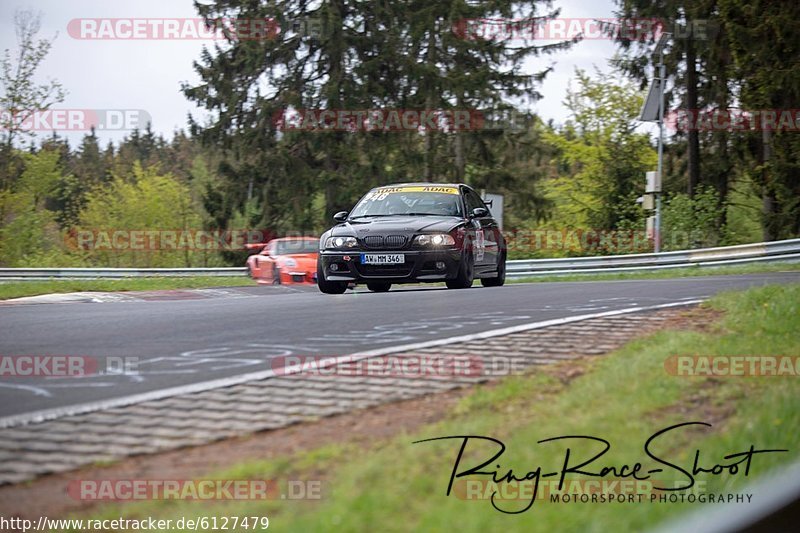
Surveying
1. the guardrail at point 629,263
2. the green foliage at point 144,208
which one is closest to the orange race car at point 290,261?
the guardrail at point 629,263

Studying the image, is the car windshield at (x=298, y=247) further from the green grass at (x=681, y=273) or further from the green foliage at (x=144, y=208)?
the green foliage at (x=144, y=208)

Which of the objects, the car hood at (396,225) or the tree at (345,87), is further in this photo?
the tree at (345,87)

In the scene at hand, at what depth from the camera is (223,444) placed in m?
4.27

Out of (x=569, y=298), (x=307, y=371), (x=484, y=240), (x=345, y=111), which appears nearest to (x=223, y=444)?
(x=307, y=371)

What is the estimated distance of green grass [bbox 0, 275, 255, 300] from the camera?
15641 millimetres

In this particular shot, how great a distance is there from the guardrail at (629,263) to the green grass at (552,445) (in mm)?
12814

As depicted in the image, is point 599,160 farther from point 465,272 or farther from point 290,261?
point 465,272

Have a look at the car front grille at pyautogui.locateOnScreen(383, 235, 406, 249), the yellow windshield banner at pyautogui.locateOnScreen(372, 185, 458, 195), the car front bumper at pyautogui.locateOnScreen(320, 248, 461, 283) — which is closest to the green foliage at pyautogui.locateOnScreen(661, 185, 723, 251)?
the yellow windshield banner at pyautogui.locateOnScreen(372, 185, 458, 195)

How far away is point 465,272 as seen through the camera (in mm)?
12398

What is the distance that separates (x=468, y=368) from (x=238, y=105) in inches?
1019

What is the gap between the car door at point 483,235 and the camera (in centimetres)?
1319

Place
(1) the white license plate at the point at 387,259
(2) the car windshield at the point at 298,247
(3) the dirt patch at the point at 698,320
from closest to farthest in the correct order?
1. (3) the dirt patch at the point at 698,320
2. (1) the white license plate at the point at 387,259
3. (2) the car windshield at the point at 298,247

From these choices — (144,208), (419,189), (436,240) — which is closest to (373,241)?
(436,240)

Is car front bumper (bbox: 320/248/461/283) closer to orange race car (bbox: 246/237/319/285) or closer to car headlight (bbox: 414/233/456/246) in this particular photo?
car headlight (bbox: 414/233/456/246)
